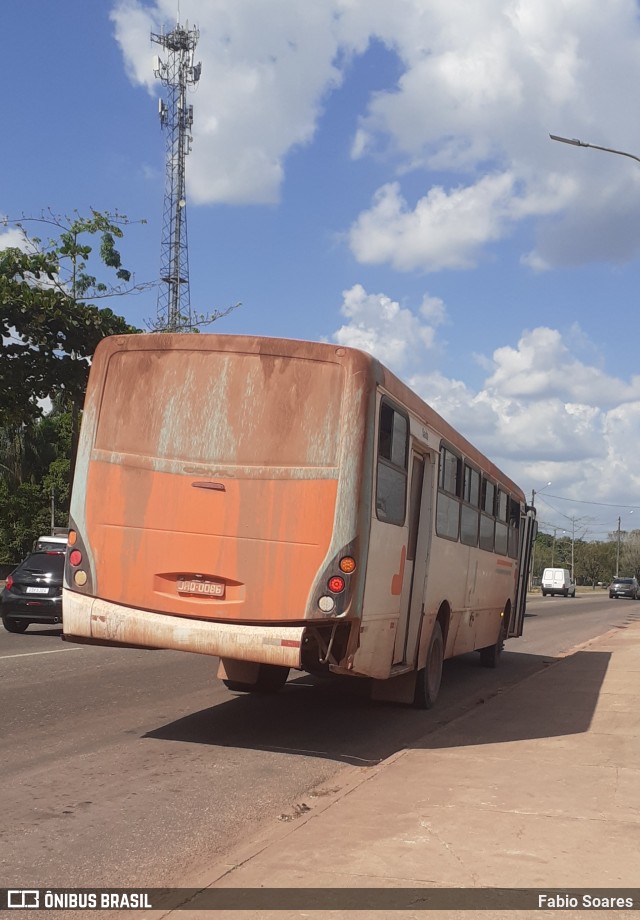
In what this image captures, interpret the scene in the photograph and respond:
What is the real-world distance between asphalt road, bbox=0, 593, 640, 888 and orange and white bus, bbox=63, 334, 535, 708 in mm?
866

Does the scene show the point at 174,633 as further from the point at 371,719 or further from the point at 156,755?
the point at 371,719

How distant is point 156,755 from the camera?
335 inches

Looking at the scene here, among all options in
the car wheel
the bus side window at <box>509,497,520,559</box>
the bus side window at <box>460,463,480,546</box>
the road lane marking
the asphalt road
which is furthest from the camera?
the car wheel

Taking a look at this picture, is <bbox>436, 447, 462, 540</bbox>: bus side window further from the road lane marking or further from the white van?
the white van

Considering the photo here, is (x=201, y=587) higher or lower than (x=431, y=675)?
higher

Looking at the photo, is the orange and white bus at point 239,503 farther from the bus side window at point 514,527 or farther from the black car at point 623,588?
the black car at point 623,588

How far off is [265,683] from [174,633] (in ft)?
12.7

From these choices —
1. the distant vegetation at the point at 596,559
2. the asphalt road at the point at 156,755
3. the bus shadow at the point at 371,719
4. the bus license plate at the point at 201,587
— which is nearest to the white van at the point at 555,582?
the asphalt road at the point at 156,755

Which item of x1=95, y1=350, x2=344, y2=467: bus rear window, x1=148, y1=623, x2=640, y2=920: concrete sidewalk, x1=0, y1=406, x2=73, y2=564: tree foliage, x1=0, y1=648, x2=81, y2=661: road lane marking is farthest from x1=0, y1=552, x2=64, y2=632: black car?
x1=0, y1=406, x2=73, y2=564: tree foliage

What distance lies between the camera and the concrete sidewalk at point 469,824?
5.18 metres

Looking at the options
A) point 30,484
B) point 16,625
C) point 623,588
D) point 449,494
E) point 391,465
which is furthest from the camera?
point 623,588

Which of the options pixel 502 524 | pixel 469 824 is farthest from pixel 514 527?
pixel 469 824

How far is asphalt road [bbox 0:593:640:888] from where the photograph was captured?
588cm

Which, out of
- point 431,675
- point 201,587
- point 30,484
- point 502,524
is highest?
point 30,484
